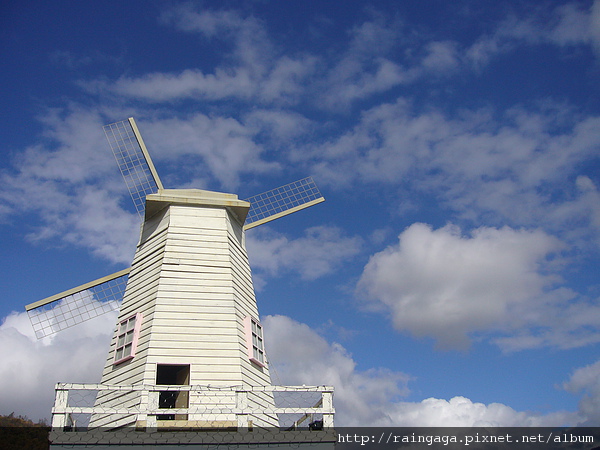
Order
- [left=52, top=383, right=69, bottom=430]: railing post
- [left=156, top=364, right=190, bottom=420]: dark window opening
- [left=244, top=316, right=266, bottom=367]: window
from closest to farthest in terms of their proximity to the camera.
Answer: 1. [left=52, top=383, right=69, bottom=430]: railing post
2. [left=156, top=364, right=190, bottom=420]: dark window opening
3. [left=244, top=316, right=266, bottom=367]: window

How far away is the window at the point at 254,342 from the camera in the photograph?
1192cm

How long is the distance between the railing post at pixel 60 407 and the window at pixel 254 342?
4321 mm

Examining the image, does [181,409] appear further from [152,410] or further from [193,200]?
[193,200]

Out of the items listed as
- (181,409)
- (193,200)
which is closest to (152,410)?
(181,409)

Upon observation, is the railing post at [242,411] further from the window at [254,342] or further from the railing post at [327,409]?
the window at [254,342]

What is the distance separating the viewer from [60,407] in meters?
8.13

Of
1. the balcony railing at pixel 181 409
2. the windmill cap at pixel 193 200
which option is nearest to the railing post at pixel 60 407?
the balcony railing at pixel 181 409

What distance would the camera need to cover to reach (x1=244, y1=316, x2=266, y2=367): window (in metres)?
11.9

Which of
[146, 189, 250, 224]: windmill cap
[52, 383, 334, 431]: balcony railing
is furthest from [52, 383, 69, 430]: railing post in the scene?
[146, 189, 250, 224]: windmill cap

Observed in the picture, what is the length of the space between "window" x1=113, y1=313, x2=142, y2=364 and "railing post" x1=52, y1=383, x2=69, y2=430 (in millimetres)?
2954

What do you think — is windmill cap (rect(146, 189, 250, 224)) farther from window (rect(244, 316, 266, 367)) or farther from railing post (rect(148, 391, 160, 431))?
railing post (rect(148, 391, 160, 431))

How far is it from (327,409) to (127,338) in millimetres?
5167

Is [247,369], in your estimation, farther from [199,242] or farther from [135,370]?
[199,242]

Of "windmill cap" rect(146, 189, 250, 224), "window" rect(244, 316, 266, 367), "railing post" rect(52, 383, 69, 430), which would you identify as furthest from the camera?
"windmill cap" rect(146, 189, 250, 224)
